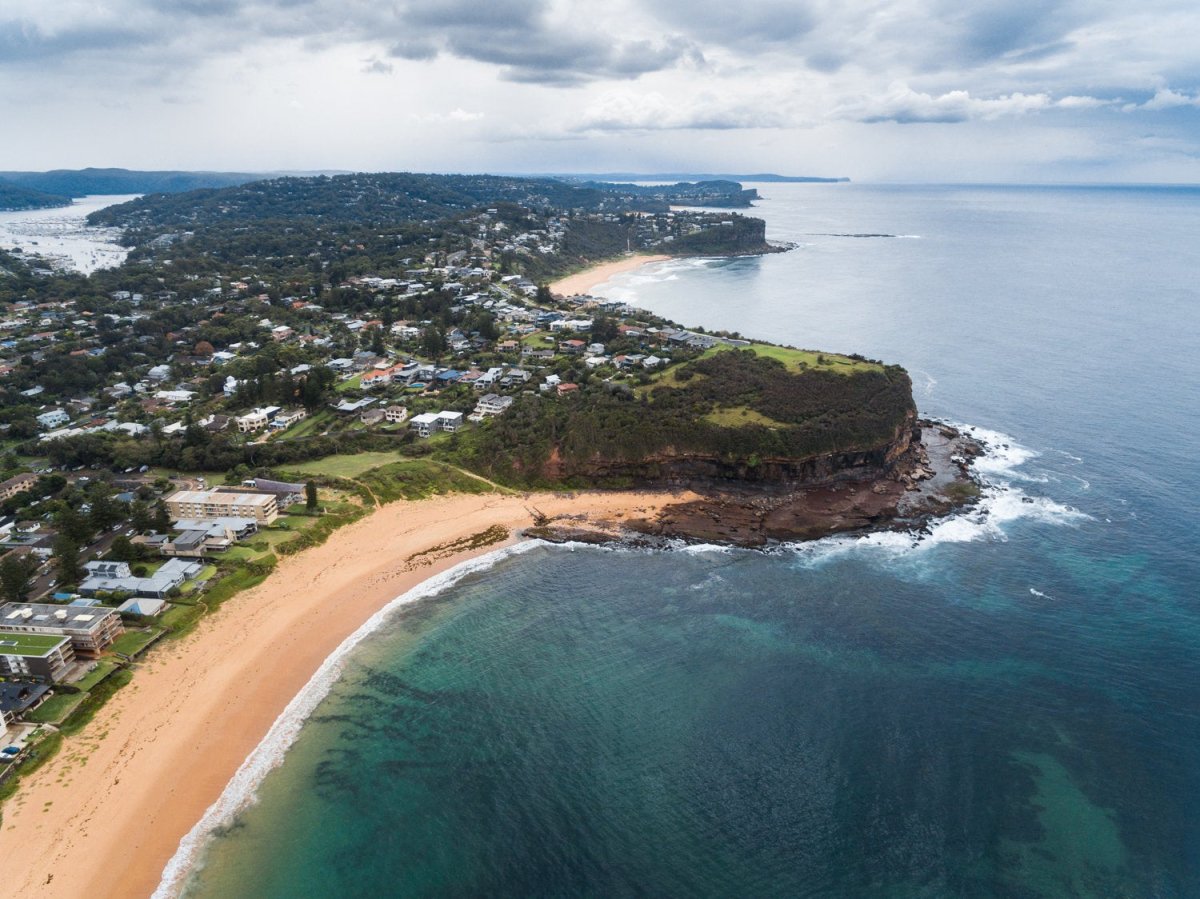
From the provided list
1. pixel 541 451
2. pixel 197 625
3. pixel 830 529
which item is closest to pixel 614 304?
pixel 541 451

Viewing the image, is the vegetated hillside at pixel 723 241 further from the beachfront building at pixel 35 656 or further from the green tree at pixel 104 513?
the beachfront building at pixel 35 656

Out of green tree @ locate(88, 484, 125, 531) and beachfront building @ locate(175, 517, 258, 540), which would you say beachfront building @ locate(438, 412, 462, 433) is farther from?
green tree @ locate(88, 484, 125, 531)

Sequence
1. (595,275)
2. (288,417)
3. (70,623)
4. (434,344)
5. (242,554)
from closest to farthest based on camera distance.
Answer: (70,623), (242,554), (288,417), (434,344), (595,275)

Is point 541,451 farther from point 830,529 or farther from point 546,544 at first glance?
point 830,529

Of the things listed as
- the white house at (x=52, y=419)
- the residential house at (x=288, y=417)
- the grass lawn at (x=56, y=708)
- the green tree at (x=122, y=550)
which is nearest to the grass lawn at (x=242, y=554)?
the green tree at (x=122, y=550)

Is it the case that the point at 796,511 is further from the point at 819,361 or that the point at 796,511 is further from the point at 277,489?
the point at 277,489

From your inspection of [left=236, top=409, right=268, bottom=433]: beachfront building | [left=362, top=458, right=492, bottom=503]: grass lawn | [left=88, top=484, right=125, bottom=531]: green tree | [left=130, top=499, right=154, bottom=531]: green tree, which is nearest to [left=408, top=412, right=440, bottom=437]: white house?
[left=362, top=458, right=492, bottom=503]: grass lawn

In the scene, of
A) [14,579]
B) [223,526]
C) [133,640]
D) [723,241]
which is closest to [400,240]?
[723,241]
